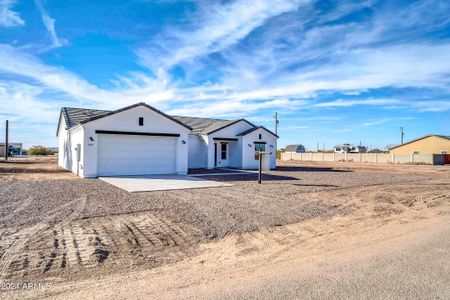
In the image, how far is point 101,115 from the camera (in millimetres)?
17000

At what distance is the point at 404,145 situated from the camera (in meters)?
51.3

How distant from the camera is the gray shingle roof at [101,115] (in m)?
Result: 20.7

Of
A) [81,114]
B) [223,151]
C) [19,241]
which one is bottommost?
[19,241]

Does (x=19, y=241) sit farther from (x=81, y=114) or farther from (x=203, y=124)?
(x=203, y=124)

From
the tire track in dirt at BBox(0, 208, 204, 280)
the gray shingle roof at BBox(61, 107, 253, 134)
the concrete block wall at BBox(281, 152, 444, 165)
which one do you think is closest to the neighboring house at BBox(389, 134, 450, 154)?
the concrete block wall at BBox(281, 152, 444, 165)

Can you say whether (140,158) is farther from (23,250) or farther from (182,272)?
(182,272)

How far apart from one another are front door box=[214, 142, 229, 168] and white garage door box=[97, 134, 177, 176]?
6.93 meters

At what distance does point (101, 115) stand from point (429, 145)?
48.6 meters

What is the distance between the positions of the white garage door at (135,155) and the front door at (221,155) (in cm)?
Answer: 693

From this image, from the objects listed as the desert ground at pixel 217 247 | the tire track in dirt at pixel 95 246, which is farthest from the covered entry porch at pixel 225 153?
the tire track in dirt at pixel 95 246

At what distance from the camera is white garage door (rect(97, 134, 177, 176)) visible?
56.3ft

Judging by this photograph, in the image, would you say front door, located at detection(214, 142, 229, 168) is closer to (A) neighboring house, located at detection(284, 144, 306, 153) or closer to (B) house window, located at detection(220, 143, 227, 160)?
(B) house window, located at detection(220, 143, 227, 160)

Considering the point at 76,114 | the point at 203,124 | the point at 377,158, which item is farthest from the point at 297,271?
the point at 377,158

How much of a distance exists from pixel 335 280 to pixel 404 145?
54.8 metres
